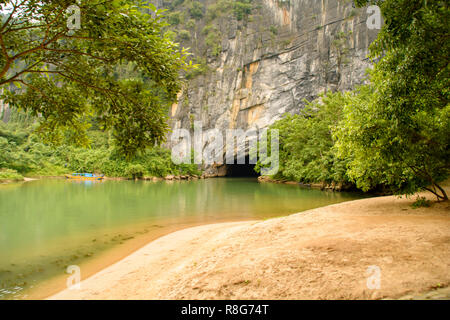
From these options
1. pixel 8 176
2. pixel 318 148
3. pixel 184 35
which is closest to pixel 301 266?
pixel 318 148

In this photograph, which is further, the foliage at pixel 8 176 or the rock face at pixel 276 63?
the rock face at pixel 276 63

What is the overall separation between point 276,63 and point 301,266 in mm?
35756

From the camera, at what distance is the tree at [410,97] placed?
3.78m

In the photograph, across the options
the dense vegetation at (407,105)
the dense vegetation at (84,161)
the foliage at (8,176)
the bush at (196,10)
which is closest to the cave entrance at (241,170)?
the dense vegetation at (84,161)

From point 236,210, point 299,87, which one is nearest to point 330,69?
point 299,87

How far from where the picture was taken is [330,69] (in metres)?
32.7

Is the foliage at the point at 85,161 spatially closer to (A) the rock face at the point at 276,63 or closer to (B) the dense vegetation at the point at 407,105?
(A) the rock face at the point at 276,63

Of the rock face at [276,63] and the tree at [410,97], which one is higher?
the rock face at [276,63]

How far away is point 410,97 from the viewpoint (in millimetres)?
4391

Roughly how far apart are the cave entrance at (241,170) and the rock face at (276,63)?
8.15 m

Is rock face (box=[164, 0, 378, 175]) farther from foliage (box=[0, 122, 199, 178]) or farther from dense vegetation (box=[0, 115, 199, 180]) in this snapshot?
foliage (box=[0, 122, 199, 178])

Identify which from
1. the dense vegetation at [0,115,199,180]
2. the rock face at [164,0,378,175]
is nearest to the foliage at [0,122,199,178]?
the dense vegetation at [0,115,199,180]

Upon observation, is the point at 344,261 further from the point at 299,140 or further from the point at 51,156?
the point at 51,156

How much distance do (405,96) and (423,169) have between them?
4032 millimetres
